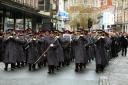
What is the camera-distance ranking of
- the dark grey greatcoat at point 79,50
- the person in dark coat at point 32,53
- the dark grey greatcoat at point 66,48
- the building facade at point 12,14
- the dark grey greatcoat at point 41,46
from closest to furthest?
the dark grey greatcoat at point 79,50
the person in dark coat at point 32,53
the dark grey greatcoat at point 41,46
the dark grey greatcoat at point 66,48
the building facade at point 12,14

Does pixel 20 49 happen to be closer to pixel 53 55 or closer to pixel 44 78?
pixel 53 55

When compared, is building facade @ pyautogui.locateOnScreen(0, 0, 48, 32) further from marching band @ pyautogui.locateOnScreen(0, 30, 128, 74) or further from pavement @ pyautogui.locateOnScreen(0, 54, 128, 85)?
pavement @ pyautogui.locateOnScreen(0, 54, 128, 85)

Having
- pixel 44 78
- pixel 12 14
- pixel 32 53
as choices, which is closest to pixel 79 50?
pixel 32 53

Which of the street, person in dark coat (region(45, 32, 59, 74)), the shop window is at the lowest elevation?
the street

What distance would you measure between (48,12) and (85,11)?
55156mm

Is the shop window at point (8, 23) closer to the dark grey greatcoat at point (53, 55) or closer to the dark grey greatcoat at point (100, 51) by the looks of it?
the dark grey greatcoat at point (53, 55)

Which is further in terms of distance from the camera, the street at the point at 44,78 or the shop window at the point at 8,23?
the shop window at the point at 8,23

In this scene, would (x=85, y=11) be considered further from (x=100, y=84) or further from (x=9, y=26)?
(x=100, y=84)

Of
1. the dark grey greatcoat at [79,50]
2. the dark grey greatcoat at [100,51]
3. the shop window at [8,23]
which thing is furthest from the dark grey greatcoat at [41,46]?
the shop window at [8,23]

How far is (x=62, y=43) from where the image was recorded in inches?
885

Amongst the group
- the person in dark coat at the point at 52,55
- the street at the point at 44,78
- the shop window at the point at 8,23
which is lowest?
the street at the point at 44,78

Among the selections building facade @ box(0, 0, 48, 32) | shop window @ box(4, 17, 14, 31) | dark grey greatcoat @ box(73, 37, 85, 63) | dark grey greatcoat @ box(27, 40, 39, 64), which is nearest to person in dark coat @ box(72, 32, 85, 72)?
dark grey greatcoat @ box(73, 37, 85, 63)

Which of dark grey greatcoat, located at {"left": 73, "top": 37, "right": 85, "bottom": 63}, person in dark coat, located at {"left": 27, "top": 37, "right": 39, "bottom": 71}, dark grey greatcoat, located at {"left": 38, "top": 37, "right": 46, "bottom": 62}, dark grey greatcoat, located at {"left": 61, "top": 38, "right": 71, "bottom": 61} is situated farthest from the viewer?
dark grey greatcoat, located at {"left": 61, "top": 38, "right": 71, "bottom": 61}

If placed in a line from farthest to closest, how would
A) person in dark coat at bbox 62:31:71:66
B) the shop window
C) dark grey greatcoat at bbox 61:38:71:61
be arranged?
the shop window → person in dark coat at bbox 62:31:71:66 → dark grey greatcoat at bbox 61:38:71:61
